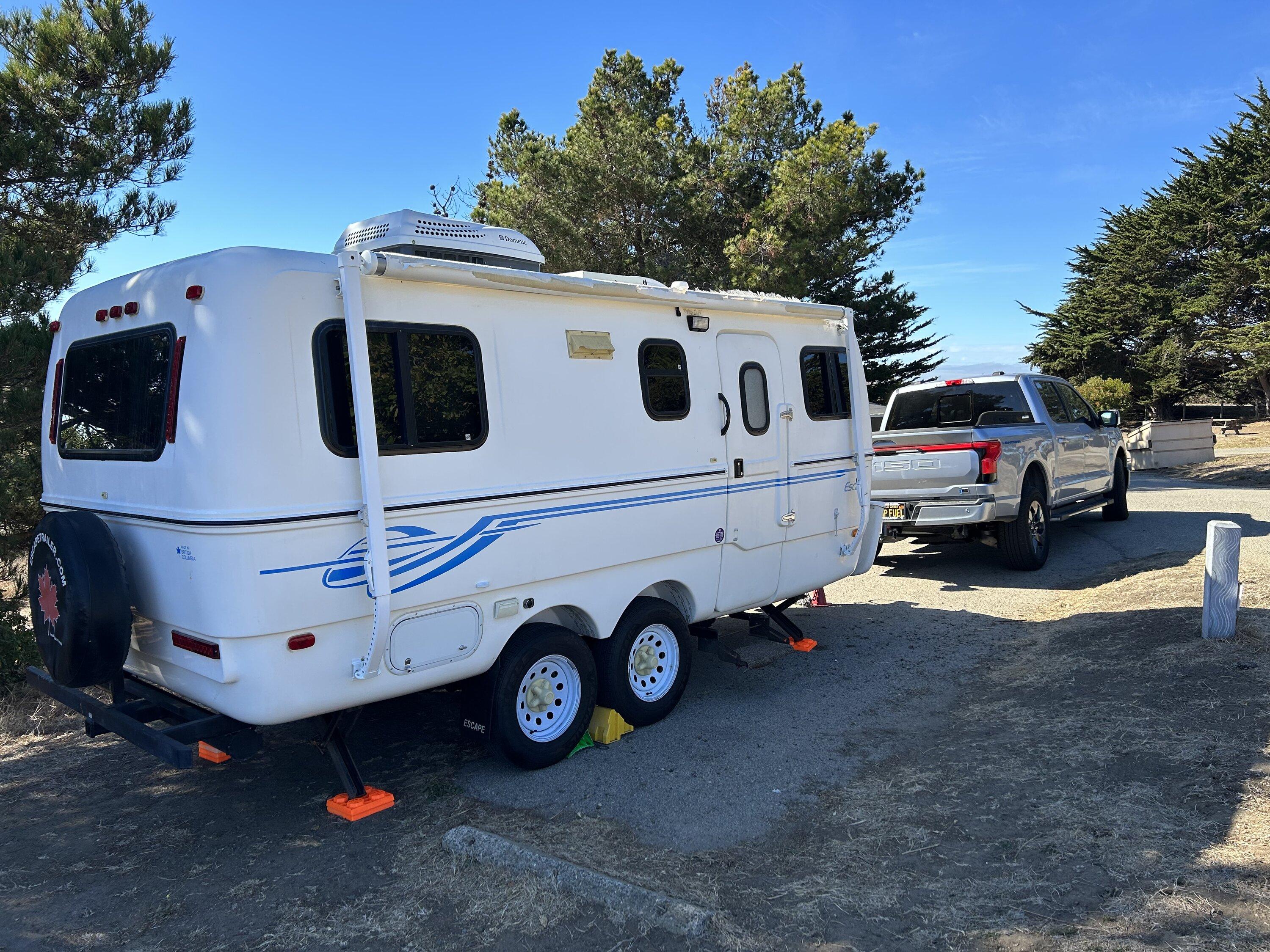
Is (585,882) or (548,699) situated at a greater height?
(548,699)

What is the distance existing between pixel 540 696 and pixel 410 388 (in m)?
1.85

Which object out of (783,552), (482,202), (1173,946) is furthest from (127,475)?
(482,202)

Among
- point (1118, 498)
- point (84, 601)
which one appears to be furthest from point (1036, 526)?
point (84, 601)

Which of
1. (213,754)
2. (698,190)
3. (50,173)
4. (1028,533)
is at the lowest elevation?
(213,754)

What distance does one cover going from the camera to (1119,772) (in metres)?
4.59

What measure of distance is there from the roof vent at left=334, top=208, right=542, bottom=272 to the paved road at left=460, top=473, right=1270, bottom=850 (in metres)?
2.84

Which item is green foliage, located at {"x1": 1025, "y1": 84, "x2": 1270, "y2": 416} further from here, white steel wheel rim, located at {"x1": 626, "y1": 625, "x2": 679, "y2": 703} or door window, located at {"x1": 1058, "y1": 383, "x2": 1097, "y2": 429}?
white steel wheel rim, located at {"x1": 626, "y1": 625, "x2": 679, "y2": 703}

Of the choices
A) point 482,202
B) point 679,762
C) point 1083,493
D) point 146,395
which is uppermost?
point 482,202

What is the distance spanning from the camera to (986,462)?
926 centimetres

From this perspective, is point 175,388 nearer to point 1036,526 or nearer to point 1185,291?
point 1036,526

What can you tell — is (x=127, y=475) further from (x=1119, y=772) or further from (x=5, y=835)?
(x=1119, y=772)

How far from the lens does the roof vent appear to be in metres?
4.79

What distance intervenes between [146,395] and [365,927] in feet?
8.53

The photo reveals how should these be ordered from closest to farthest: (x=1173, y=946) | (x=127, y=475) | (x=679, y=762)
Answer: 1. (x=1173, y=946)
2. (x=127, y=475)
3. (x=679, y=762)
